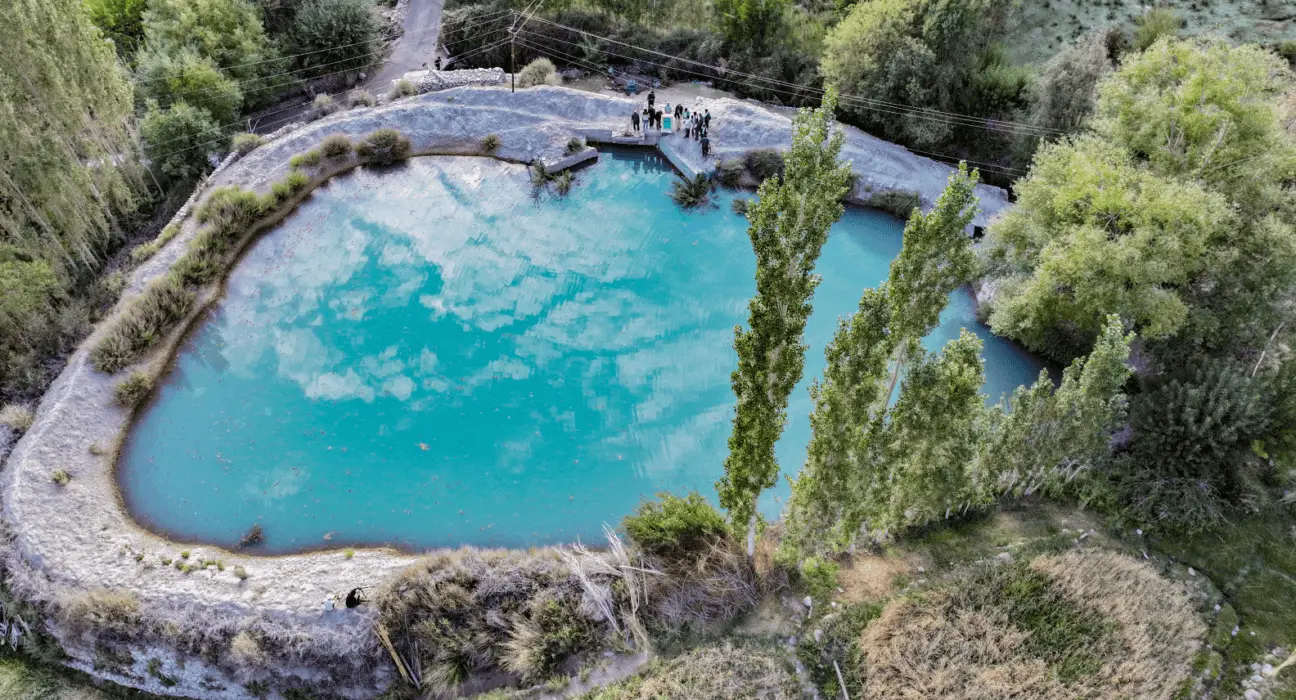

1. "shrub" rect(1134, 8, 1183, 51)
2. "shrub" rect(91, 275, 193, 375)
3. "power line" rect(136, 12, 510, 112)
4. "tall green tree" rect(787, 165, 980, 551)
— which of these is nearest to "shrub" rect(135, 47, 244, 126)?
"power line" rect(136, 12, 510, 112)

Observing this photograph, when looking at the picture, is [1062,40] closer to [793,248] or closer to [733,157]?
[733,157]

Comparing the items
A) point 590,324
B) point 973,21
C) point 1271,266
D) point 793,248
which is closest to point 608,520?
point 590,324

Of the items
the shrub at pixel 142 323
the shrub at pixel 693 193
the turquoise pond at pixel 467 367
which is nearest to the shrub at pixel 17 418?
the shrub at pixel 142 323

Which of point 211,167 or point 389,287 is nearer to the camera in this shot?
point 389,287

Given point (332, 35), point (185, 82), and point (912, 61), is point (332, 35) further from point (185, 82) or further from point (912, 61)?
point (912, 61)

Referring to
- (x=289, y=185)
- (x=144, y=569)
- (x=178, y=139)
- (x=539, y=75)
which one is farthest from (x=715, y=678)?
(x=178, y=139)
